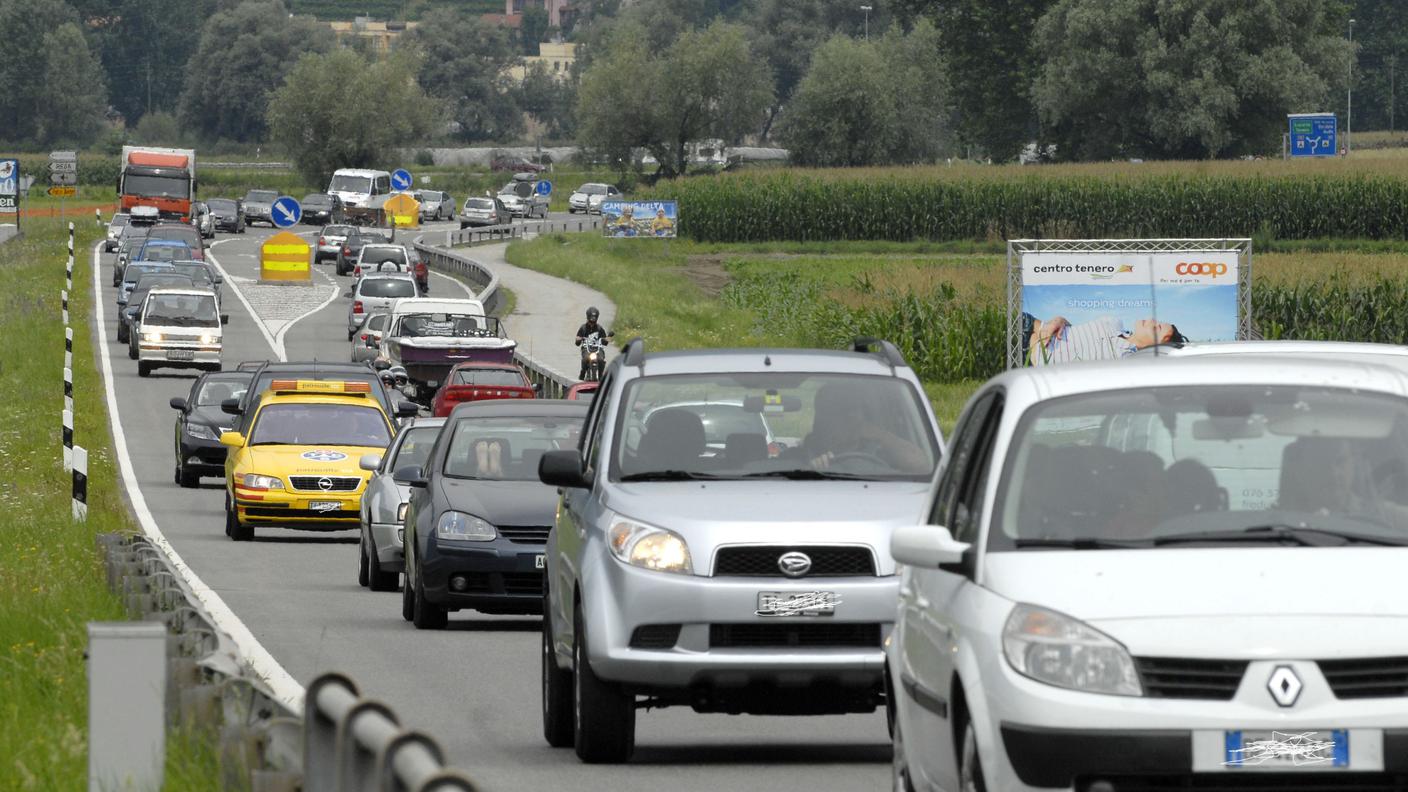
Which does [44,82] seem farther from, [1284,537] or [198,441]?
[1284,537]

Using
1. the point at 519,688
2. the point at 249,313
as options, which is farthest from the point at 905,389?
the point at 249,313

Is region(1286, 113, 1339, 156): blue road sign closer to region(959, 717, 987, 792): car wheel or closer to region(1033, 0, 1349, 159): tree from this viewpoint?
region(1033, 0, 1349, 159): tree

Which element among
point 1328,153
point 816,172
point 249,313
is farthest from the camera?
point 816,172

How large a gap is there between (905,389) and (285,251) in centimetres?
6322

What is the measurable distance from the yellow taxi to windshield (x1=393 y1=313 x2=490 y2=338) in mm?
16904

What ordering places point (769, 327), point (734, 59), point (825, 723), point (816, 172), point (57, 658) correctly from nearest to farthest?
point (57, 658) < point (825, 723) < point (769, 327) < point (816, 172) < point (734, 59)

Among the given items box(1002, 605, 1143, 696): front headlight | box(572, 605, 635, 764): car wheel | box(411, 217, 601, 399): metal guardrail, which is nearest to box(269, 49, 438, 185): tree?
box(411, 217, 601, 399): metal guardrail

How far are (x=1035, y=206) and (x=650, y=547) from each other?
80.2 meters

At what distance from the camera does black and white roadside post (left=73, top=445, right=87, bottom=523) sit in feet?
72.5

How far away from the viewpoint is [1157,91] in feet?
314

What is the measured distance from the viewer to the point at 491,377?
3928 centimetres

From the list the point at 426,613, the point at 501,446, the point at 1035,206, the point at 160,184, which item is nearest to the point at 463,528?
the point at 426,613

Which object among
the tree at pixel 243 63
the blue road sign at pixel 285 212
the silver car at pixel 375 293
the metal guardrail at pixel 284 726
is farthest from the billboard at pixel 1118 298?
the tree at pixel 243 63

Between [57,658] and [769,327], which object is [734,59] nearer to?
[769,327]
